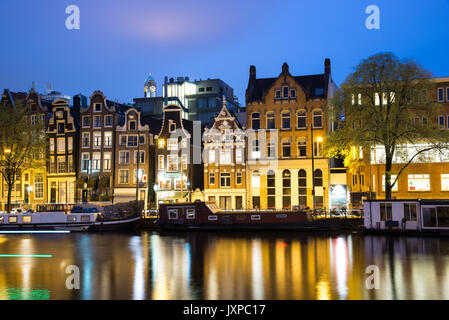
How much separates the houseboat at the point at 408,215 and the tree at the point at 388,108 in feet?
11.2

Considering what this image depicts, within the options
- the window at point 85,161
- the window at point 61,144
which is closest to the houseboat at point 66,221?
the window at point 85,161

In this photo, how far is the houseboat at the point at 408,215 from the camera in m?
44.8

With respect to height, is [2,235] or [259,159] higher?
[259,159]

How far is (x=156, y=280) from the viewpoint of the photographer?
26.1 m

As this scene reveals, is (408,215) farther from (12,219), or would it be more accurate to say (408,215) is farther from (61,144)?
(61,144)

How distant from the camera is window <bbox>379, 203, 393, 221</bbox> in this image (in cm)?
4625

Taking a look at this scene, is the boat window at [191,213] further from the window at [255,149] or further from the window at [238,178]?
the window at [255,149]

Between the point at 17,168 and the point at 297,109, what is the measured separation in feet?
138

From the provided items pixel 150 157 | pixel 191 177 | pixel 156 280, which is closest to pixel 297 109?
pixel 191 177

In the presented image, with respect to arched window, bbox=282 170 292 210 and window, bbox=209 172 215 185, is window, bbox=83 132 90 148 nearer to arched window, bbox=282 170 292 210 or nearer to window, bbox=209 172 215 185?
window, bbox=209 172 215 185

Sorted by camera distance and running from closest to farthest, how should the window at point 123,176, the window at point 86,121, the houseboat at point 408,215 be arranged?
the houseboat at point 408,215
the window at point 123,176
the window at point 86,121

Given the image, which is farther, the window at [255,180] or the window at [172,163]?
the window at [172,163]

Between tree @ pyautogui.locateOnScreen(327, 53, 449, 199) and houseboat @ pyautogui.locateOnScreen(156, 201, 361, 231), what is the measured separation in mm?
7482
